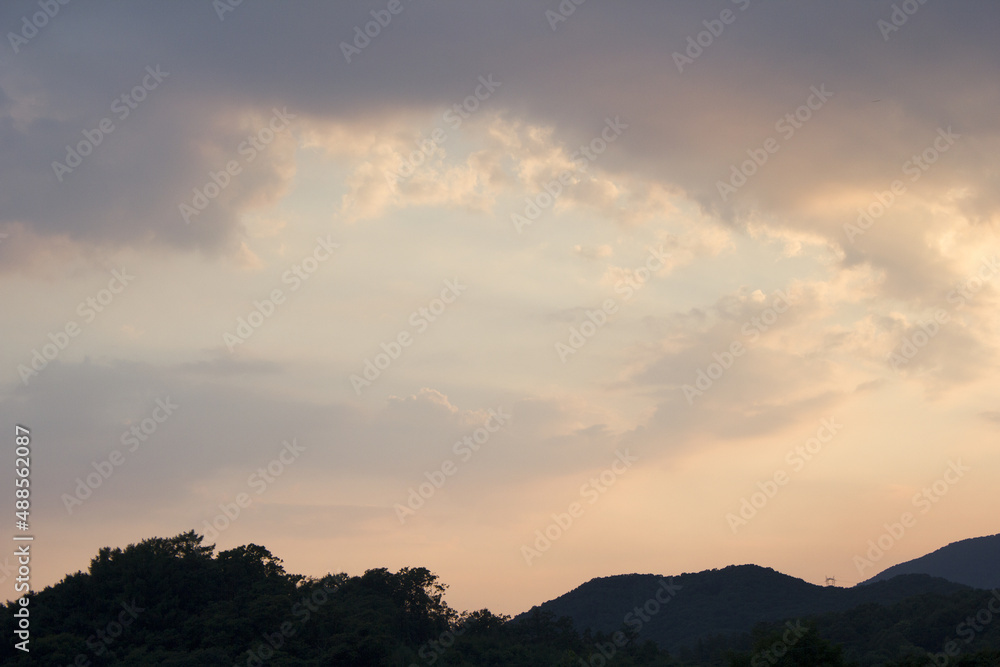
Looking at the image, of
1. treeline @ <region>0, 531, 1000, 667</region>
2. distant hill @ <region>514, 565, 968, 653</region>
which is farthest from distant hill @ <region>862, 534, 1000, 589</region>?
treeline @ <region>0, 531, 1000, 667</region>

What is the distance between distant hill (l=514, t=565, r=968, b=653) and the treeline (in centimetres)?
6432

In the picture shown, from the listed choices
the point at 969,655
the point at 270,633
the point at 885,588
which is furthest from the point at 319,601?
the point at 885,588

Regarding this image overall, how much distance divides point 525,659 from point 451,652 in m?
6.93

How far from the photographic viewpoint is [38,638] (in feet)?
171

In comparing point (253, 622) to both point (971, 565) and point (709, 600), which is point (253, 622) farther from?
point (971, 565)

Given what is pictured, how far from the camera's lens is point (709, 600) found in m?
154

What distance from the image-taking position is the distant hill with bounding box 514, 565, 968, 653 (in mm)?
138250

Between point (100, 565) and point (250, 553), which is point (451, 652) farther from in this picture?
point (100, 565)

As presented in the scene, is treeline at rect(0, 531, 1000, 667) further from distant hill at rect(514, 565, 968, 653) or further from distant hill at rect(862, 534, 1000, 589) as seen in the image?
distant hill at rect(862, 534, 1000, 589)

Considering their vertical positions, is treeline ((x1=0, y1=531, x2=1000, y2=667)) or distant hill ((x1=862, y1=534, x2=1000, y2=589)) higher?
treeline ((x1=0, y1=531, x2=1000, y2=667))

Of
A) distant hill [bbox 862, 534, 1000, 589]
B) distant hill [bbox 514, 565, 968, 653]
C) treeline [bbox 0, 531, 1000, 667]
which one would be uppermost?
Answer: treeline [bbox 0, 531, 1000, 667]

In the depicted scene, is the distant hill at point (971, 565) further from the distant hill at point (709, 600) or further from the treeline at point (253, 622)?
the treeline at point (253, 622)

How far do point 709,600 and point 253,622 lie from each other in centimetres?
11496

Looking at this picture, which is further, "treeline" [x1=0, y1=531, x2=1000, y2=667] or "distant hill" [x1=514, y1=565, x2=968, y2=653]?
"distant hill" [x1=514, y1=565, x2=968, y2=653]
